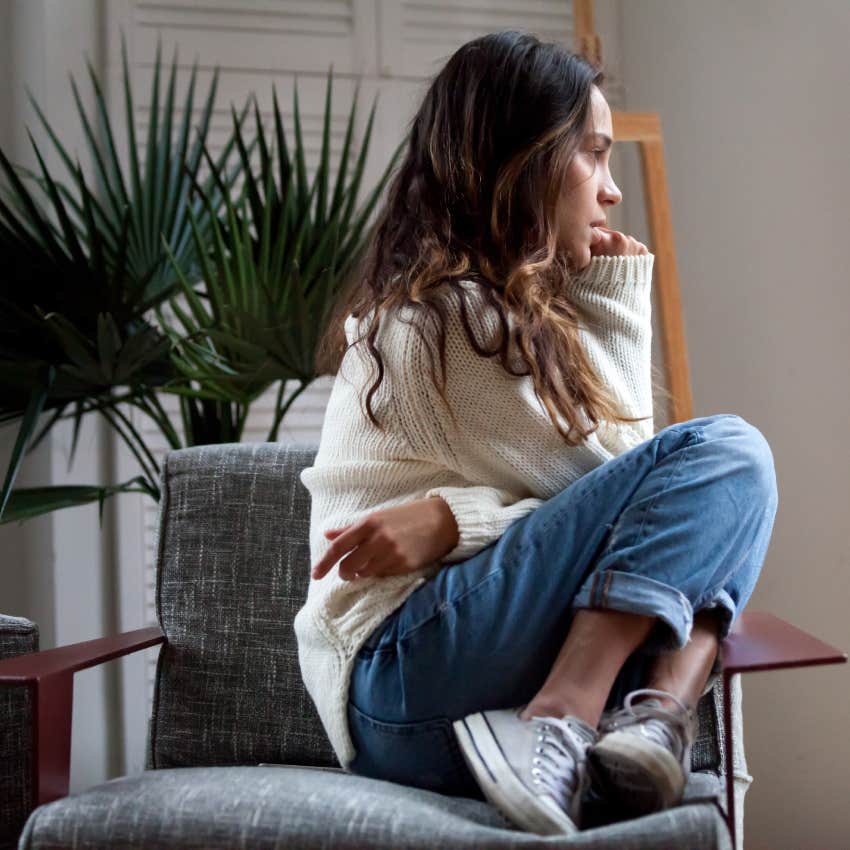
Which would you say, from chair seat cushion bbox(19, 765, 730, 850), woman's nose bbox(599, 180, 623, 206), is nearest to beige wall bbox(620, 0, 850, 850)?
woman's nose bbox(599, 180, 623, 206)

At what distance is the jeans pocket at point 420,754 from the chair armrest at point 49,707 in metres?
0.34

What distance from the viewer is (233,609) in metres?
1.70

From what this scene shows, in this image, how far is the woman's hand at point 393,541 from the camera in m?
1.29

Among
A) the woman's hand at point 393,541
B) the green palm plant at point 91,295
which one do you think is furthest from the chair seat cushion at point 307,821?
the green palm plant at point 91,295

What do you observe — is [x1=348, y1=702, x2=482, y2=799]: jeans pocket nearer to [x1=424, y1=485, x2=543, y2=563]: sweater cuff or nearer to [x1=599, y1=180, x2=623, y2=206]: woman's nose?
[x1=424, y1=485, x2=543, y2=563]: sweater cuff

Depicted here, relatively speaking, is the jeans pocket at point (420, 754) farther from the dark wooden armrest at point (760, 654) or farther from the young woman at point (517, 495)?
the dark wooden armrest at point (760, 654)

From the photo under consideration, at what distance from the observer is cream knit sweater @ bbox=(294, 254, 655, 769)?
1330mm

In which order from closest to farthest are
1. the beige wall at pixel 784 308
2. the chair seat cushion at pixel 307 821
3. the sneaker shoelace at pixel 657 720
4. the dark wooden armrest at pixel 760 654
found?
the chair seat cushion at pixel 307 821 → the sneaker shoelace at pixel 657 720 → the dark wooden armrest at pixel 760 654 → the beige wall at pixel 784 308

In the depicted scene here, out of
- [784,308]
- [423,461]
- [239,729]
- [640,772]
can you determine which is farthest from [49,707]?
[784,308]

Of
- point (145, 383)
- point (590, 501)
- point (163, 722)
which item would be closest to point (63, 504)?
point (145, 383)

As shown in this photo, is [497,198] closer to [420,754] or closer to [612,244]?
[612,244]

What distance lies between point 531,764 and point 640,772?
99 millimetres

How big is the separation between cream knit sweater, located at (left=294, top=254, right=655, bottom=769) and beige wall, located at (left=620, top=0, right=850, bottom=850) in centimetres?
88

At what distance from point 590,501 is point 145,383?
1141mm
